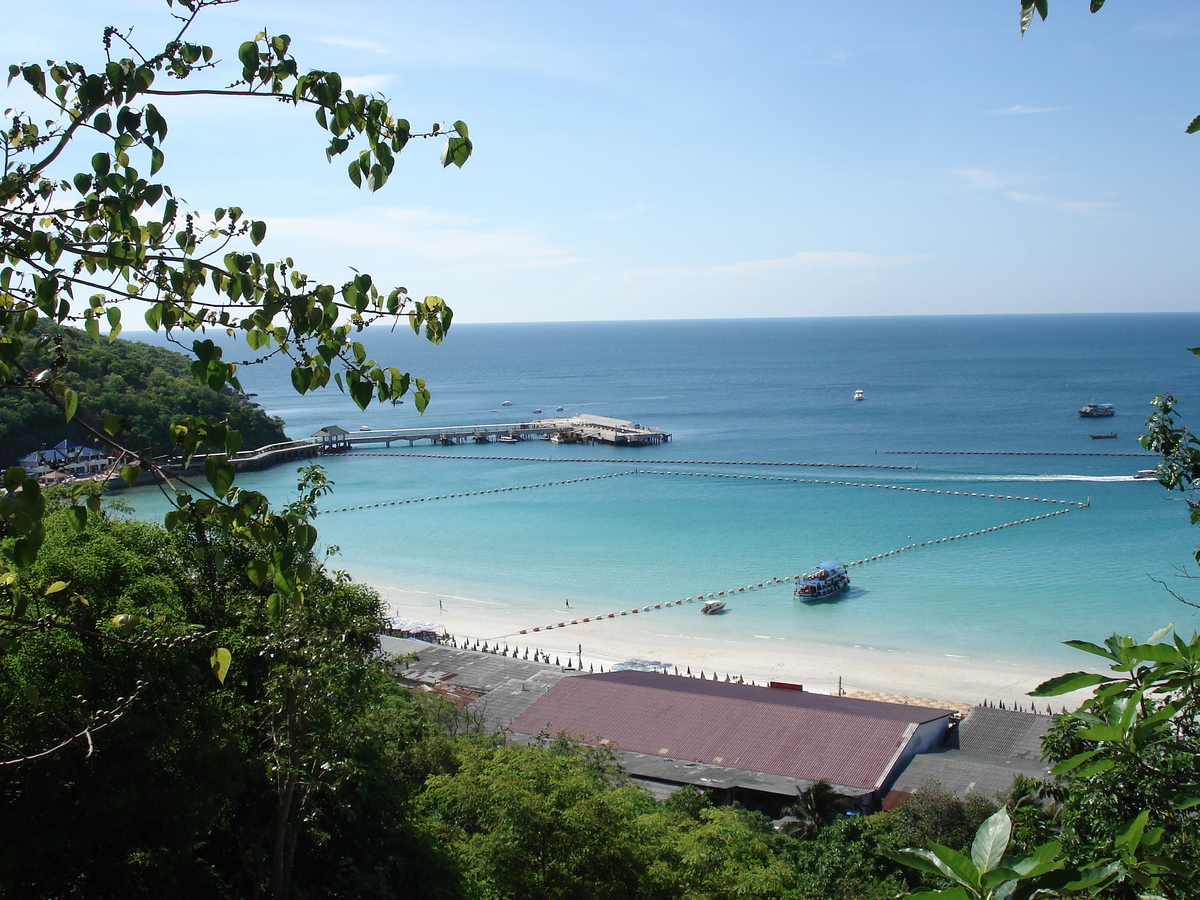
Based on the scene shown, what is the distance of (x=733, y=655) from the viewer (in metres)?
31.3

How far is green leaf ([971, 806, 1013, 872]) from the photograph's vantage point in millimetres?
1938

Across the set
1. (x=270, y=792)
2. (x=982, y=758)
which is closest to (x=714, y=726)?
(x=982, y=758)

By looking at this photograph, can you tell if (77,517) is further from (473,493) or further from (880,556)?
(473,493)

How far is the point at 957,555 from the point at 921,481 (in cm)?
1618

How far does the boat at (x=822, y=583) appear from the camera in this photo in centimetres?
3659

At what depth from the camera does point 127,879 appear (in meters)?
9.00

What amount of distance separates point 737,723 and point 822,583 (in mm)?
15984

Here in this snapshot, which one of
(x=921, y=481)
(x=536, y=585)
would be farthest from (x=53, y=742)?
(x=921, y=481)

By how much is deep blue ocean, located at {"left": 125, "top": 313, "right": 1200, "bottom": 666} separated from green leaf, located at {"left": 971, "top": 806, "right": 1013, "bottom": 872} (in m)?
20.4

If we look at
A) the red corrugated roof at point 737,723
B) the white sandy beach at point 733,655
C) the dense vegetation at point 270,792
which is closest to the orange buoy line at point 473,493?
the white sandy beach at point 733,655

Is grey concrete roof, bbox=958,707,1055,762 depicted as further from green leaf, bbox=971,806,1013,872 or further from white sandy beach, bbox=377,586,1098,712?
green leaf, bbox=971,806,1013,872

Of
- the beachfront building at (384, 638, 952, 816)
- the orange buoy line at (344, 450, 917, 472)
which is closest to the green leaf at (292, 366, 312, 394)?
the beachfront building at (384, 638, 952, 816)

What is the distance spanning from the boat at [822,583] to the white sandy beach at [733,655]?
4.21m

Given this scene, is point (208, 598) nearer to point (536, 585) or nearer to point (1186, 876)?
point (1186, 876)
